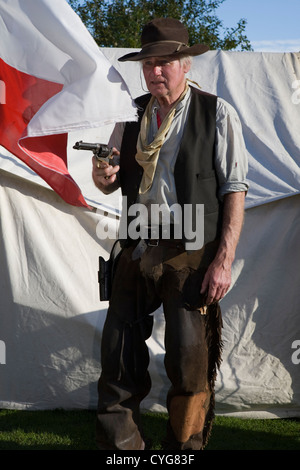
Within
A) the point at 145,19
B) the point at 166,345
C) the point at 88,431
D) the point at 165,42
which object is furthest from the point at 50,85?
the point at 145,19

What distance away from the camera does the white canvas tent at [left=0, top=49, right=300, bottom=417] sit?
4.09m

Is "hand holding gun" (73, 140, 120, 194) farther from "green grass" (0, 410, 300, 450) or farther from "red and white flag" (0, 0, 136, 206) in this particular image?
"green grass" (0, 410, 300, 450)

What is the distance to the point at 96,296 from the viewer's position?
4.21 m

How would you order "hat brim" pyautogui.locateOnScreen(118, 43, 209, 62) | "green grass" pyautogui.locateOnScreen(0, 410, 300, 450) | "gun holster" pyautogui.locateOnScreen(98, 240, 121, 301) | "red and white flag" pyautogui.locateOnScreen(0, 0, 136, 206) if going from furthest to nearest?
1. "green grass" pyautogui.locateOnScreen(0, 410, 300, 450)
2. "gun holster" pyautogui.locateOnScreen(98, 240, 121, 301)
3. "red and white flag" pyautogui.locateOnScreen(0, 0, 136, 206)
4. "hat brim" pyautogui.locateOnScreen(118, 43, 209, 62)

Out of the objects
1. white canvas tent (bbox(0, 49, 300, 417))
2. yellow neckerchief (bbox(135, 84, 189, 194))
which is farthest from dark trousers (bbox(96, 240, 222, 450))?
white canvas tent (bbox(0, 49, 300, 417))

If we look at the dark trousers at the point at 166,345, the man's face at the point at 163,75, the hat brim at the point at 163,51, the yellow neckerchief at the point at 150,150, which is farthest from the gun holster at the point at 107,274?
the hat brim at the point at 163,51

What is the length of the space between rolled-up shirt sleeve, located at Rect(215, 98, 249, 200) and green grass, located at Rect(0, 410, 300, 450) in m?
1.42

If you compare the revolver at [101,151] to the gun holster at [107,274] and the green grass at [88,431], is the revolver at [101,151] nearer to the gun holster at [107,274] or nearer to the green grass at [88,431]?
the gun holster at [107,274]

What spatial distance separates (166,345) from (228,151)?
838 mm

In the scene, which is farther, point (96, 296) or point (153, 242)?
point (96, 296)

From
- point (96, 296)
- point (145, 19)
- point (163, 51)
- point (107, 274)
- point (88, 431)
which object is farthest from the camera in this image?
point (145, 19)

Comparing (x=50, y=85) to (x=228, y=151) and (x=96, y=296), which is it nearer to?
(x=228, y=151)

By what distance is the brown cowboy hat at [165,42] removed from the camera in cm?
291
